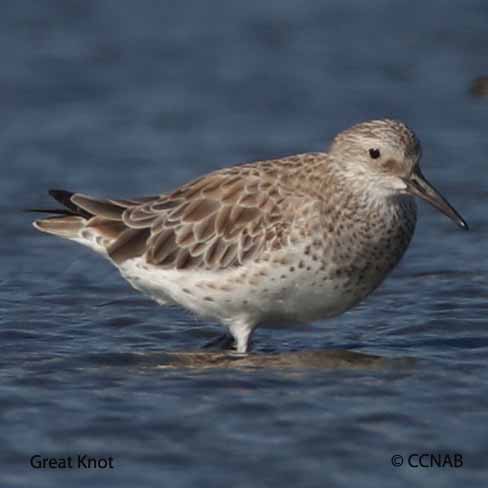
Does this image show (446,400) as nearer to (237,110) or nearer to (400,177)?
(400,177)

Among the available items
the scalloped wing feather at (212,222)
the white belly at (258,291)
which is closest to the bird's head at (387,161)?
the scalloped wing feather at (212,222)

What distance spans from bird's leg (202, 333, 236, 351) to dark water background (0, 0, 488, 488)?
0.19 meters

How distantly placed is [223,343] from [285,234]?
3.48 ft

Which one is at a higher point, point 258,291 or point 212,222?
point 212,222

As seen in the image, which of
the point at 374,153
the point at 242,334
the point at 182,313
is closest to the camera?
the point at 374,153

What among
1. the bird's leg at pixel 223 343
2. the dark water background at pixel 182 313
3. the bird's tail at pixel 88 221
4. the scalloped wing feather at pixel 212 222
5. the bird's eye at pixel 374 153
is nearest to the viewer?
the dark water background at pixel 182 313

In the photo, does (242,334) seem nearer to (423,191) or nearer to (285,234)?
(285,234)

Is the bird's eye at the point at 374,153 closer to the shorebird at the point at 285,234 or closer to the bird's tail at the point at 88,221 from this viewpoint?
the shorebird at the point at 285,234

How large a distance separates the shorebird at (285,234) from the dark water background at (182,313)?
0.49 meters

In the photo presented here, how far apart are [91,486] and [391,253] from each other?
3.01 m

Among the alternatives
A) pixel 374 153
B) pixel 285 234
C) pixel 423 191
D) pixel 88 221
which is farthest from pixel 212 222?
pixel 423 191

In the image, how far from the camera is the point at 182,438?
30.6 feet

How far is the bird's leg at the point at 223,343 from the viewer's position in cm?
1119

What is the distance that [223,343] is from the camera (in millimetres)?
11250
